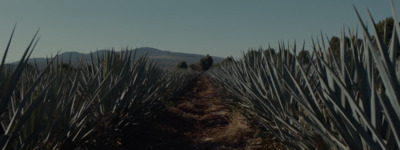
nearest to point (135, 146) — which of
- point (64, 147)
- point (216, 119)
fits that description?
point (64, 147)

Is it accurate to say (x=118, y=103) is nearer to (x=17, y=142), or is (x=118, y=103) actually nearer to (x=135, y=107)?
(x=135, y=107)

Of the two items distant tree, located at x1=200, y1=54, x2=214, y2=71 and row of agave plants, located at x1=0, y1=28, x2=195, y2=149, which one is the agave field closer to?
row of agave plants, located at x1=0, y1=28, x2=195, y2=149

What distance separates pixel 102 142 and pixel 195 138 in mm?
1995

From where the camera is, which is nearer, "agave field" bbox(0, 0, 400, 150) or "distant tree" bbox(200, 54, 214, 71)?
"agave field" bbox(0, 0, 400, 150)

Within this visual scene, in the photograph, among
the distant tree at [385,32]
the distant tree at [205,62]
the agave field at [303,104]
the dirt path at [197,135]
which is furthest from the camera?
the distant tree at [205,62]

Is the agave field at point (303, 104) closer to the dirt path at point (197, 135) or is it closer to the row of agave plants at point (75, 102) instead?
the row of agave plants at point (75, 102)

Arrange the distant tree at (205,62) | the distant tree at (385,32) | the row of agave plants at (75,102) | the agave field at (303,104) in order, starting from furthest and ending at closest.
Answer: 1. the distant tree at (205,62)
2. the row of agave plants at (75,102)
3. the distant tree at (385,32)
4. the agave field at (303,104)

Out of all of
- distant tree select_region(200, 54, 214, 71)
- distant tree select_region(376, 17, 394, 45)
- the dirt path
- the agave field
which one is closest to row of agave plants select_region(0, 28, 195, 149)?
the agave field

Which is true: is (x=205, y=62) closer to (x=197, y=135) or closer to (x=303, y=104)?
(x=197, y=135)

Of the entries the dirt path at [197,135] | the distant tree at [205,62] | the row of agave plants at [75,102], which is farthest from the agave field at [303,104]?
the distant tree at [205,62]

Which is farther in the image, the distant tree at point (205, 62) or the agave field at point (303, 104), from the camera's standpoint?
the distant tree at point (205, 62)

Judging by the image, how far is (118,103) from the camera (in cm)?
317

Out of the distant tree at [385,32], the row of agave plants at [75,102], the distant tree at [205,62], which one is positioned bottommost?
the distant tree at [205,62]

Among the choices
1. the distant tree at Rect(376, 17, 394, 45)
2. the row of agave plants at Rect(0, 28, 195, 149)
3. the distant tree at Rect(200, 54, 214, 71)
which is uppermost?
the distant tree at Rect(376, 17, 394, 45)
